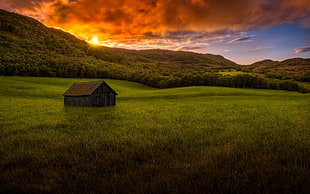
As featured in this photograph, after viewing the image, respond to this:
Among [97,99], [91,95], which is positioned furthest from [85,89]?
[97,99]

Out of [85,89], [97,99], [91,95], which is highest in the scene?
[85,89]

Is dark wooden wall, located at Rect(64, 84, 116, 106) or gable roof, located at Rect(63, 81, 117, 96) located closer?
dark wooden wall, located at Rect(64, 84, 116, 106)

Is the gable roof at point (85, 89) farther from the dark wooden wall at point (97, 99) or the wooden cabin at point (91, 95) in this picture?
the dark wooden wall at point (97, 99)

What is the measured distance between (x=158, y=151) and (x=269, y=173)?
3782 mm

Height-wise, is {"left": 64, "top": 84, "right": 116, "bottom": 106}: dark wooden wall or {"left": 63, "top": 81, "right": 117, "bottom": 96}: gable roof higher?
{"left": 63, "top": 81, "right": 117, "bottom": 96}: gable roof

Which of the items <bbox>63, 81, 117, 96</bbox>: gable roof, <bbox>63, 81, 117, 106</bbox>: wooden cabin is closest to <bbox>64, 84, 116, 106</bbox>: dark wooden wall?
<bbox>63, 81, 117, 106</bbox>: wooden cabin

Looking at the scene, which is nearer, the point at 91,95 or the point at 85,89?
the point at 91,95

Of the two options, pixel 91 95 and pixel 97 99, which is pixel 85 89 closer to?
pixel 91 95

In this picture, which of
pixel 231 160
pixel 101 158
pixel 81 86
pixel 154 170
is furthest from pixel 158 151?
pixel 81 86

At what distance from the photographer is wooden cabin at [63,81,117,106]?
33375mm

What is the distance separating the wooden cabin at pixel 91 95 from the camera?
109 ft

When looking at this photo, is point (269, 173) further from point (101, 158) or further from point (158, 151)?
point (101, 158)

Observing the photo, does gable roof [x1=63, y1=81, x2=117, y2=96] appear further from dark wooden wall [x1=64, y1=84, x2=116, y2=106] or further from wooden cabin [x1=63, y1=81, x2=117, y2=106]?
dark wooden wall [x1=64, y1=84, x2=116, y2=106]

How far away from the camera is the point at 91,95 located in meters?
33.2
